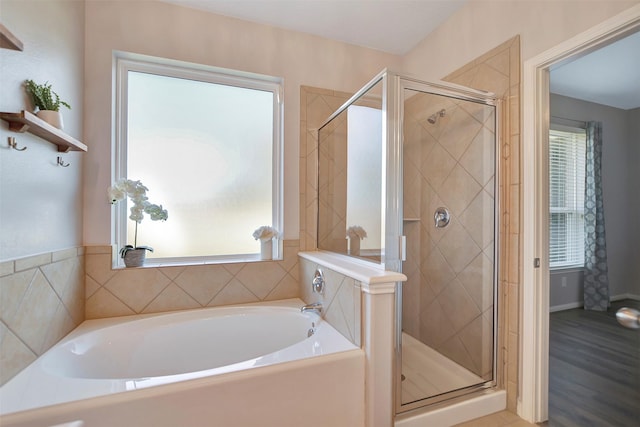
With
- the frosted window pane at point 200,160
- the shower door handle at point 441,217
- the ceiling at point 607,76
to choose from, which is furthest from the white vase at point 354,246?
the ceiling at point 607,76

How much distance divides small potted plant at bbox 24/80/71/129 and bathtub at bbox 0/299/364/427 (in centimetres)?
106

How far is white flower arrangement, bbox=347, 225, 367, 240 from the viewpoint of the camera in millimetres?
1751

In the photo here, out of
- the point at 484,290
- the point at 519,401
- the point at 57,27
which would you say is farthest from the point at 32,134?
the point at 519,401

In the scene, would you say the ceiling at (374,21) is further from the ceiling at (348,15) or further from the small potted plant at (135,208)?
the small potted plant at (135,208)

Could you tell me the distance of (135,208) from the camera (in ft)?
5.98

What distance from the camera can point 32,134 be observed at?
1.24m

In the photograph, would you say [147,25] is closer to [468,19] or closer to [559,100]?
[468,19]

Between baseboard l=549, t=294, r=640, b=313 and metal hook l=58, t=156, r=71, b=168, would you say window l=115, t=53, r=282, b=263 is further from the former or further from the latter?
baseboard l=549, t=294, r=640, b=313

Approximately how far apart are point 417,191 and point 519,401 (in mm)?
1312

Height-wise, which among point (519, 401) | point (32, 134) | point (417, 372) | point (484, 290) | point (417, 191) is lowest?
point (519, 401)

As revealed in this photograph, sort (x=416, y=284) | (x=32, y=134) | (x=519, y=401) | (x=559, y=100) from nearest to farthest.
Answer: (x=32, y=134) → (x=519, y=401) → (x=416, y=284) → (x=559, y=100)

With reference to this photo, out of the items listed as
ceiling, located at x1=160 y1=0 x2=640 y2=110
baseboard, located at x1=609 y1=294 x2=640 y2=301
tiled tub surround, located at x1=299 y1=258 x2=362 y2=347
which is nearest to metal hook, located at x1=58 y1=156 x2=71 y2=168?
ceiling, located at x1=160 y1=0 x2=640 y2=110

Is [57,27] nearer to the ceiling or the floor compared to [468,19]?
nearer to the floor

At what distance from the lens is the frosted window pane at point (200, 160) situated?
2018mm
